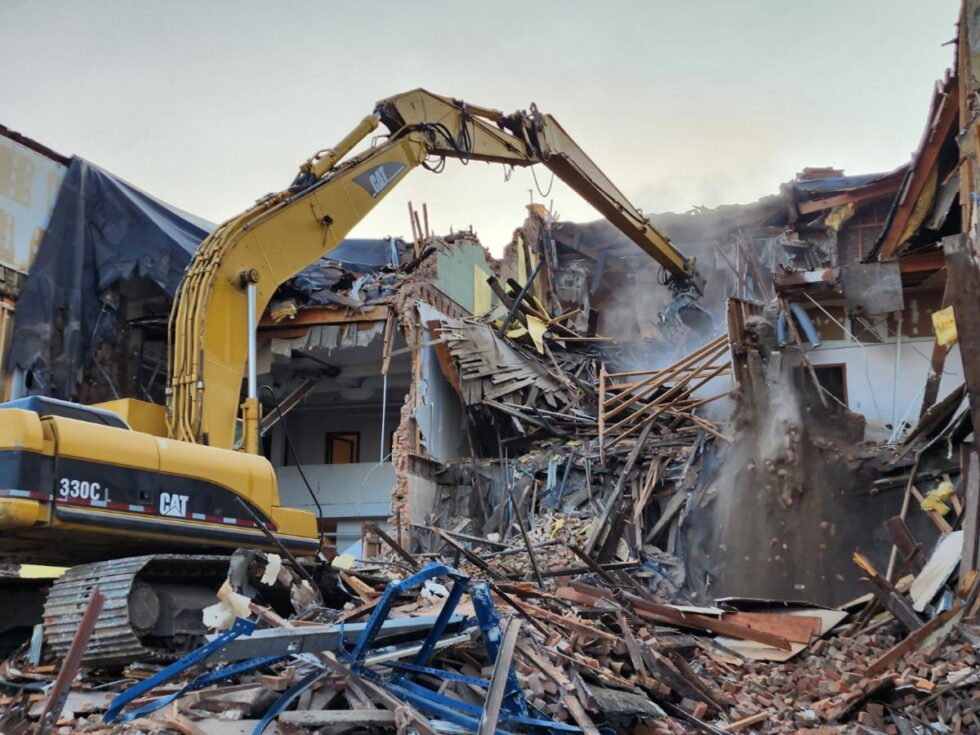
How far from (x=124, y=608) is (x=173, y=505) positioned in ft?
3.72

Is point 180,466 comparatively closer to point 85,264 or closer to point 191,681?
point 191,681

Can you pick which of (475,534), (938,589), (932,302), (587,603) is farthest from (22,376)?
(932,302)

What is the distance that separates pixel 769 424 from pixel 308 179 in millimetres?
7034

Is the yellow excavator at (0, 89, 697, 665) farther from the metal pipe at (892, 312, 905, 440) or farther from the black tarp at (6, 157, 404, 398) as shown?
the metal pipe at (892, 312, 905, 440)

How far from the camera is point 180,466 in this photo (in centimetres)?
791

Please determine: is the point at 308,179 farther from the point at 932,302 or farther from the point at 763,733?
the point at 932,302

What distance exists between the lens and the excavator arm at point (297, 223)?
1016 cm

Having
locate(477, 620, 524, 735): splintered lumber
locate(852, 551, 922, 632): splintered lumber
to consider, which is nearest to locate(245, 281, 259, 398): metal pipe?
locate(477, 620, 524, 735): splintered lumber

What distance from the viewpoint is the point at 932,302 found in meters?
14.8

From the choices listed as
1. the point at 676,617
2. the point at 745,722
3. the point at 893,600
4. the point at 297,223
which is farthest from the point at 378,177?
the point at 745,722

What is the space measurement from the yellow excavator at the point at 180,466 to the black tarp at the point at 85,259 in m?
3.65

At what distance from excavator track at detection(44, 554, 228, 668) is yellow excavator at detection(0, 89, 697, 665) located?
0.01 meters

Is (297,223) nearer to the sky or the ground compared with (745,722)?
nearer to the sky

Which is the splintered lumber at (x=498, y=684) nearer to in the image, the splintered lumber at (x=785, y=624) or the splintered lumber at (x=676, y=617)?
the splintered lumber at (x=676, y=617)
